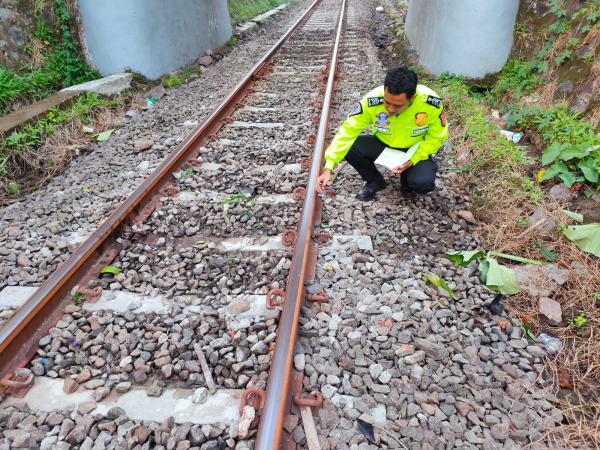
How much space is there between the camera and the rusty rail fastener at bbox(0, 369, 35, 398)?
1867mm

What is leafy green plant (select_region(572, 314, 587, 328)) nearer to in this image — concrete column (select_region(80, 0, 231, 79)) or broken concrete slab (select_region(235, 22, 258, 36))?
concrete column (select_region(80, 0, 231, 79))

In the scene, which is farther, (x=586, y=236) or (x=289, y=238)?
(x=289, y=238)

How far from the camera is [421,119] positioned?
304 cm

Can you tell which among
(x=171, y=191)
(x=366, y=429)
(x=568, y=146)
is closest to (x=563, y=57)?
(x=568, y=146)

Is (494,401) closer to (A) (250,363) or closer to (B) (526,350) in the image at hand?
(B) (526,350)

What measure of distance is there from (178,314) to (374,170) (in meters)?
2.03

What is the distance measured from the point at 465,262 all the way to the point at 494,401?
1032mm

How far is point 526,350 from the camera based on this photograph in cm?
215

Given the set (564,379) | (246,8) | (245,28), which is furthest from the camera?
(246,8)

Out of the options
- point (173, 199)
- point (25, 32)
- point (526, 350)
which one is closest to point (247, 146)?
point (173, 199)

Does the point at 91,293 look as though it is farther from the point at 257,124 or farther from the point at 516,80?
the point at 516,80

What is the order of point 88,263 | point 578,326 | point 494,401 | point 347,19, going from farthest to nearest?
1. point 347,19
2. point 88,263
3. point 578,326
4. point 494,401

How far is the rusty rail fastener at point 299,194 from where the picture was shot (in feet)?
10.9

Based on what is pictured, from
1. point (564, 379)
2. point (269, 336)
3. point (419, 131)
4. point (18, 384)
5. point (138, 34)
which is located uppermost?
point (138, 34)
